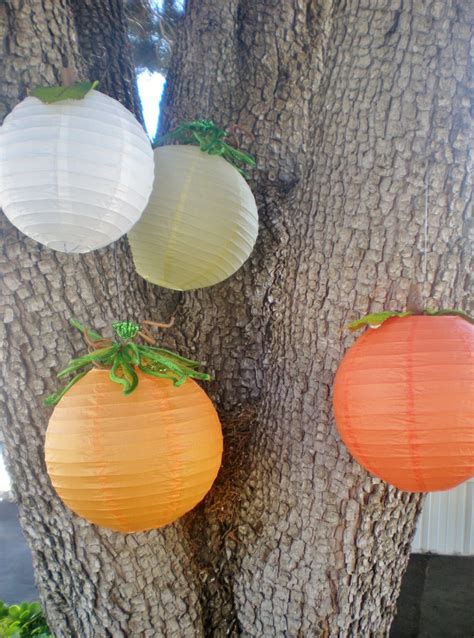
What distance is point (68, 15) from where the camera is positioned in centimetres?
108

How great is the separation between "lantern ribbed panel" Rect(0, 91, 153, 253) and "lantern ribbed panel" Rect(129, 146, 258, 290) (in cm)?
9

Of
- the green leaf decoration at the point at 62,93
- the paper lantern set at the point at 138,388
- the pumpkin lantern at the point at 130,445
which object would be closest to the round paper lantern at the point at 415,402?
the paper lantern set at the point at 138,388

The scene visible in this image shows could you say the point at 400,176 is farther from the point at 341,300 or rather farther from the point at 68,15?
the point at 68,15

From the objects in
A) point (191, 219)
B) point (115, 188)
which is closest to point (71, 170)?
point (115, 188)

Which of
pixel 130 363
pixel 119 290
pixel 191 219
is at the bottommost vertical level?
pixel 130 363

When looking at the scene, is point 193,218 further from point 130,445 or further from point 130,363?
point 130,445

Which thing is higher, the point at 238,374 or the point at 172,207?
the point at 172,207

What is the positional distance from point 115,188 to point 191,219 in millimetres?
155

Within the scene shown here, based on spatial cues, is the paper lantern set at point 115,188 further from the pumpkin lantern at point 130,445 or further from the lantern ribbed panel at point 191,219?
the pumpkin lantern at point 130,445

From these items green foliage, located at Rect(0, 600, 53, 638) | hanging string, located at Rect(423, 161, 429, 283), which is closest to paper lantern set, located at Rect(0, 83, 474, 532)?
hanging string, located at Rect(423, 161, 429, 283)

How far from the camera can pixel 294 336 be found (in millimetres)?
1138

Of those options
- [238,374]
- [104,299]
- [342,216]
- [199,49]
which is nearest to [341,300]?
[342,216]

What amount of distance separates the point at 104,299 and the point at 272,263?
0.38 metres

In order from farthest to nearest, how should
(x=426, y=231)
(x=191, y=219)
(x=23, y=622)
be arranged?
(x=23, y=622)
(x=426, y=231)
(x=191, y=219)
